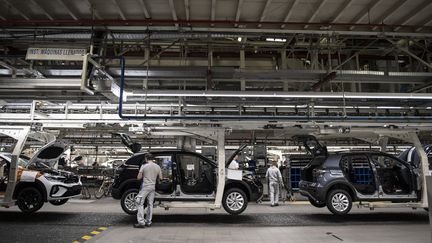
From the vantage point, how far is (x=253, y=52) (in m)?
9.34

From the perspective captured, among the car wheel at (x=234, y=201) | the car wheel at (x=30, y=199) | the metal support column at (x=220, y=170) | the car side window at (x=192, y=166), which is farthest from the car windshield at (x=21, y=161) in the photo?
the car wheel at (x=234, y=201)

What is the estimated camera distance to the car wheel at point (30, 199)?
Answer: 25.9ft

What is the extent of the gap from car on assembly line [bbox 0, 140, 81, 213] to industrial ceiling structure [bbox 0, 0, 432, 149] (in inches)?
42.0

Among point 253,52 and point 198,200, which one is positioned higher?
point 253,52

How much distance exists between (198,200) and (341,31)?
4.80 m

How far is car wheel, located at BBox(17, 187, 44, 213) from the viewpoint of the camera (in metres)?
7.88

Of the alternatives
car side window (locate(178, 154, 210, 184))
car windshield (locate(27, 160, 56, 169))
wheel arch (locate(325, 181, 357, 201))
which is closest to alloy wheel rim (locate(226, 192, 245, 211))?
car side window (locate(178, 154, 210, 184))

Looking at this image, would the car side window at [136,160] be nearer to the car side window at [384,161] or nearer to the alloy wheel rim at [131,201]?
the alloy wheel rim at [131,201]

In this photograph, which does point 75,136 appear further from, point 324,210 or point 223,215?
point 324,210

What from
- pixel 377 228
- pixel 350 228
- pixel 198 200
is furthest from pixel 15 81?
pixel 377 228

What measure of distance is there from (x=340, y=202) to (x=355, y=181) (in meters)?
0.88

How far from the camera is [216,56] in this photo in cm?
934

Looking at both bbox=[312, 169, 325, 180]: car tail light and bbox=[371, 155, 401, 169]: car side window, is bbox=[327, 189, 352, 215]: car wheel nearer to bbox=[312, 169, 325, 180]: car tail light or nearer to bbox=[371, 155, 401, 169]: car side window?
bbox=[312, 169, 325, 180]: car tail light

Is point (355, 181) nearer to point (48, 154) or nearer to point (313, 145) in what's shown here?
point (313, 145)
